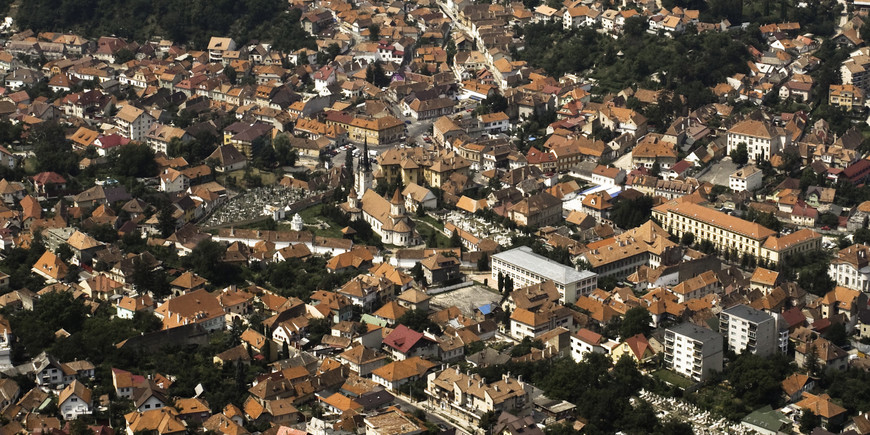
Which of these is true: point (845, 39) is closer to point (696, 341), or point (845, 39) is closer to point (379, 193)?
point (379, 193)

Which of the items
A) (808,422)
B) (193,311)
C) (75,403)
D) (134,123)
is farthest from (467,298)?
(134,123)

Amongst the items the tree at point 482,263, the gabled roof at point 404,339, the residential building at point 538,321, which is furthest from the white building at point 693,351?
the tree at point 482,263

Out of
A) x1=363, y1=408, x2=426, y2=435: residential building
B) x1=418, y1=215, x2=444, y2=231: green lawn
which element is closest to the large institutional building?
x1=418, y1=215, x2=444, y2=231: green lawn

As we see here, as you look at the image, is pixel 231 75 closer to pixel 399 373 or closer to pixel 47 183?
pixel 47 183

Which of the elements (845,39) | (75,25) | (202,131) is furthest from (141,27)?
(845,39)

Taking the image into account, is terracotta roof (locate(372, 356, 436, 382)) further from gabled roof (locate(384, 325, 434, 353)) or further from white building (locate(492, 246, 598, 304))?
white building (locate(492, 246, 598, 304))
